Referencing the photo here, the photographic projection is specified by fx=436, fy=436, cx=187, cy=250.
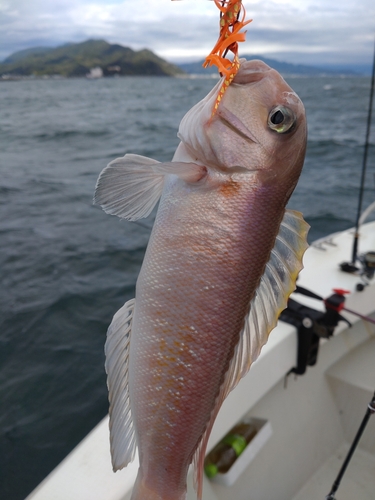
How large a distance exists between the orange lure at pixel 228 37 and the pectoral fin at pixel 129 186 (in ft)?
0.90

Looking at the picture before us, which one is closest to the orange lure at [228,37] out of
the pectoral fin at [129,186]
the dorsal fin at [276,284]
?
the pectoral fin at [129,186]

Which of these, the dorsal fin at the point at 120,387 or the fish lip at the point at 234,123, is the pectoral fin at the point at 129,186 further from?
the dorsal fin at the point at 120,387

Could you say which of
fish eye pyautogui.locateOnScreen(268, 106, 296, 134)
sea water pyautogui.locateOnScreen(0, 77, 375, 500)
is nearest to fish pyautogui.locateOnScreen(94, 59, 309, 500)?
fish eye pyautogui.locateOnScreen(268, 106, 296, 134)

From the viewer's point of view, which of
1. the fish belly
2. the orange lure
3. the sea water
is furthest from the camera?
the sea water

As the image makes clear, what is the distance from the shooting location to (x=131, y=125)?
64.1 feet

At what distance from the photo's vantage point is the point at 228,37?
107 centimetres

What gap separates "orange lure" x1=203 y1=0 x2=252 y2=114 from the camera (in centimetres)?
106

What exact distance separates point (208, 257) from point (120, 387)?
53 cm

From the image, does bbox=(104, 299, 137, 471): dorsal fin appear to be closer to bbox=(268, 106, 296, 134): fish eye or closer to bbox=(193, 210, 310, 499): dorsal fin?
bbox=(193, 210, 310, 499): dorsal fin

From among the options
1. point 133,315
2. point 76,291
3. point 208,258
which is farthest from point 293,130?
point 76,291

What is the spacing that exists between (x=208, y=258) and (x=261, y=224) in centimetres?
17

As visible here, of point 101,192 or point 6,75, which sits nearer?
point 101,192

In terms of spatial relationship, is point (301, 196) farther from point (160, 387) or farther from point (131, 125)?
point (131, 125)

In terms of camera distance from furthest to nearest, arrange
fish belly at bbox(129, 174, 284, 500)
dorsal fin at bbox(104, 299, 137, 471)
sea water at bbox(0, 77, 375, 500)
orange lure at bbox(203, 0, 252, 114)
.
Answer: sea water at bbox(0, 77, 375, 500), dorsal fin at bbox(104, 299, 137, 471), fish belly at bbox(129, 174, 284, 500), orange lure at bbox(203, 0, 252, 114)
